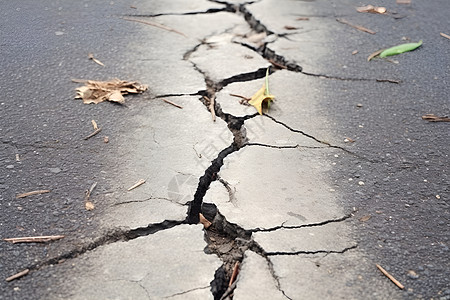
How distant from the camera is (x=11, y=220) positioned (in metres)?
1.78

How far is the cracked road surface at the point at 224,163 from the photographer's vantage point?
5.33 ft

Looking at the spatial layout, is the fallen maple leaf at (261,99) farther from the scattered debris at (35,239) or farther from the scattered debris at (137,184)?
the scattered debris at (35,239)

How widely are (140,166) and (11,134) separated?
0.62 m

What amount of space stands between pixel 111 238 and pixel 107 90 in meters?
1.06

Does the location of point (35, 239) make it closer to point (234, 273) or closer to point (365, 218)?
point (234, 273)

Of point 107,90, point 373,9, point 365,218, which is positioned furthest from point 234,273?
point 373,9

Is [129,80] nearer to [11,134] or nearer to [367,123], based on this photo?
[11,134]

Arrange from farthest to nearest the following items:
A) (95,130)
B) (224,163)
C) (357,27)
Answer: (357,27) → (95,130) → (224,163)

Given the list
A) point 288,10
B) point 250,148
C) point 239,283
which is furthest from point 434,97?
point 239,283

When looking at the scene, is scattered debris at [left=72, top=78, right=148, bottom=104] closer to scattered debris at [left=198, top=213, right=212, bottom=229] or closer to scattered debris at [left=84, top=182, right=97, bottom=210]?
scattered debris at [left=84, top=182, right=97, bottom=210]

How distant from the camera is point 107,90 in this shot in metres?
2.59

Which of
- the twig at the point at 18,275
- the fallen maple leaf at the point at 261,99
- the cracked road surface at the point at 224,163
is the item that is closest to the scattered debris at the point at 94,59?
the cracked road surface at the point at 224,163

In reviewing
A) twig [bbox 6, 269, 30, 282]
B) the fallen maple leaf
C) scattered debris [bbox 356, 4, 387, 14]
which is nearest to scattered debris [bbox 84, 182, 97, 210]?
twig [bbox 6, 269, 30, 282]

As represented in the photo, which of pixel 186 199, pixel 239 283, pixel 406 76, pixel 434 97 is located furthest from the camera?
pixel 406 76
